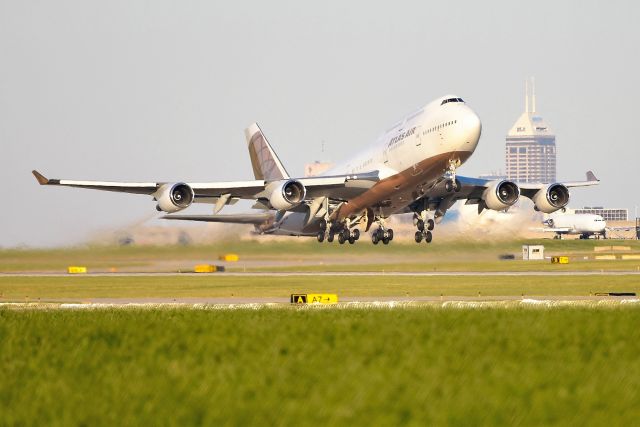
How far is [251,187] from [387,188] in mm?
8500

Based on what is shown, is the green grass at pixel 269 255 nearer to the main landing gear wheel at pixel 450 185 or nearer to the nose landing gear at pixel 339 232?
the nose landing gear at pixel 339 232

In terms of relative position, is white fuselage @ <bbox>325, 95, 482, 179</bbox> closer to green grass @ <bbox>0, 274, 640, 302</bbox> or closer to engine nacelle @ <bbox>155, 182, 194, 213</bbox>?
green grass @ <bbox>0, 274, 640, 302</bbox>

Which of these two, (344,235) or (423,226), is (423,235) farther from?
(344,235)

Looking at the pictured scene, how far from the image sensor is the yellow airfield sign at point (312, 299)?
4556 centimetres

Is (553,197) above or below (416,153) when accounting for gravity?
below

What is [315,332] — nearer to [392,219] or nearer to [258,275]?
[258,275]

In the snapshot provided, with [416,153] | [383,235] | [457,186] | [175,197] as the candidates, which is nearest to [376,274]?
[383,235]

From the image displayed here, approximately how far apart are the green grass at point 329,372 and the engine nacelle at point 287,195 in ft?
127

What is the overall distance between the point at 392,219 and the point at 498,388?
250 ft

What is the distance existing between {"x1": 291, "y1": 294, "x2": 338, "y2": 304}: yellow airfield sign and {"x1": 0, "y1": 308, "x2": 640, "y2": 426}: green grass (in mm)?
19984

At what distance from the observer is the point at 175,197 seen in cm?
6156

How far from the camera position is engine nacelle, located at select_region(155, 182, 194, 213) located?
61.4 metres

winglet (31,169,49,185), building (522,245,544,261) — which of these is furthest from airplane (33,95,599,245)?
building (522,245,544,261)

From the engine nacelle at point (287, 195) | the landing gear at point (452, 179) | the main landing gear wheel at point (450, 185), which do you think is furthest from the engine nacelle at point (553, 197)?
the engine nacelle at point (287, 195)
